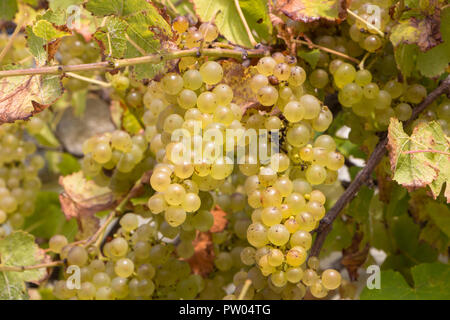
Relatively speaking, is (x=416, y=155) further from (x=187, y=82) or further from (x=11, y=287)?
(x=11, y=287)

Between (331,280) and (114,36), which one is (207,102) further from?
(331,280)

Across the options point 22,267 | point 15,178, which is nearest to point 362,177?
point 22,267

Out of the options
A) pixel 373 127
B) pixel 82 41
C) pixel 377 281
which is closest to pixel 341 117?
pixel 373 127

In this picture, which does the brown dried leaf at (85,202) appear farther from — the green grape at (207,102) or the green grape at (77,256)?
the green grape at (207,102)

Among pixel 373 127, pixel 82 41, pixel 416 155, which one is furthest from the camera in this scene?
pixel 82 41

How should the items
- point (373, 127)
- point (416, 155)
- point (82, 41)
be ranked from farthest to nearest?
point (82, 41) < point (373, 127) < point (416, 155)
